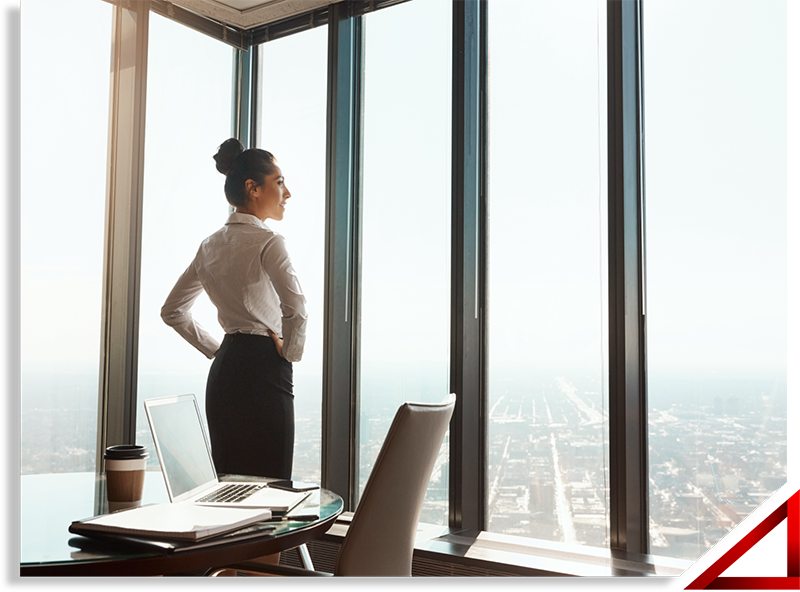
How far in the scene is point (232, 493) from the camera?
4.57 ft

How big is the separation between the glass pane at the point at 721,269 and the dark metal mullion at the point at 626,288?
4 centimetres

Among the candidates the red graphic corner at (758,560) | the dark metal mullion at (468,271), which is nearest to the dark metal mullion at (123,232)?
the dark metal mullion at (468,271)

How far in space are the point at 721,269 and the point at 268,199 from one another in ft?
5.31

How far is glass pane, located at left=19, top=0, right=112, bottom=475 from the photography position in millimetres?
2625

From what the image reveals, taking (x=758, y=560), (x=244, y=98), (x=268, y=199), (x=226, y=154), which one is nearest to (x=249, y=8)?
(x=244, y=98)

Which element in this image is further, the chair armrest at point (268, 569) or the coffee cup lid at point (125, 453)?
the coffee cup lid at point (125, 453)

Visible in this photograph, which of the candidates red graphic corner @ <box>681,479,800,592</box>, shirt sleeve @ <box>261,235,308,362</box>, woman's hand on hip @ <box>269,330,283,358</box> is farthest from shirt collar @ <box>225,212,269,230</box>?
red graphic corner @ <box>681,479,800,592</box>

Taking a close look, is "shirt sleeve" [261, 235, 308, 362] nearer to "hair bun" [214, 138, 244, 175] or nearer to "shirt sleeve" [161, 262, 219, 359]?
"shirt sleeve" [161, 262, 219, 359]

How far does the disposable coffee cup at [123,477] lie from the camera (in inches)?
51.3

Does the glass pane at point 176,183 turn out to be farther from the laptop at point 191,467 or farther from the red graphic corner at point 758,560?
the red graphic corner at point 758,560

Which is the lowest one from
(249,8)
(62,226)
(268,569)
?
(268,569)

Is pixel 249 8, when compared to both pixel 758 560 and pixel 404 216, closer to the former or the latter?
pixel 404 216

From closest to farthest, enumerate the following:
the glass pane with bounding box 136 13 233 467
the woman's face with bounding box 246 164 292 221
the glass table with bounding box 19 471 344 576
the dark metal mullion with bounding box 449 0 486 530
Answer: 1. the glass table with bounding box 19 471 344 576
2. the woman's face with bounding box 246 164 292 221
3. the dark metal mullion with bounding box 449 0 486 530
4. the glass pane with bounding box 136 13 233 467

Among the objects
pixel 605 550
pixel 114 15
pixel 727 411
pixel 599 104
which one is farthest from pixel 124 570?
pixel 114 15
